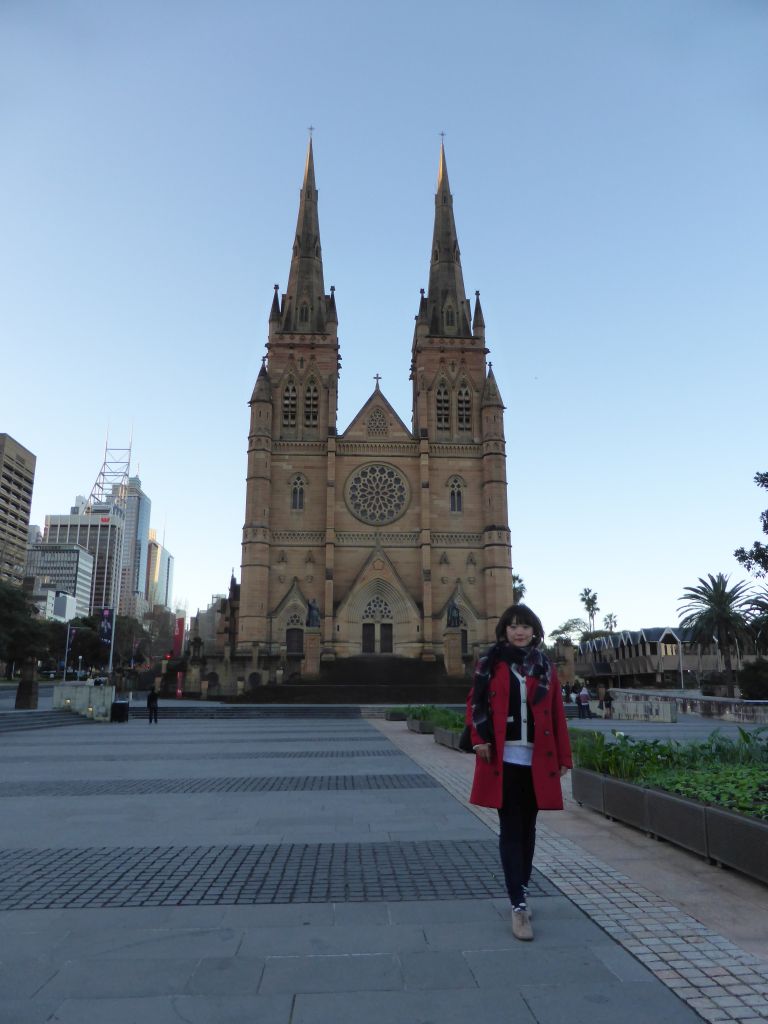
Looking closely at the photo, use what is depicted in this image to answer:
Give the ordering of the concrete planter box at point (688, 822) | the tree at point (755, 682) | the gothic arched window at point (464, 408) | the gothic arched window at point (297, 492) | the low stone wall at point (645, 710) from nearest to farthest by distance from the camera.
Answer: the concrete planter box at point (688, 822), the low stone wall at point (645, 710), the tree at point (755, 682), the gothic arched window at point (297, 492), the gothic arched window at point (464, 408)

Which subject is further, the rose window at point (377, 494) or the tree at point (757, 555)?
the rose window at point (377, 494)

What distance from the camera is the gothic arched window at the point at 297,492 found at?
50844mm

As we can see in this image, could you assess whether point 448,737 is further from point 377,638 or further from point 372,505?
point 372,505

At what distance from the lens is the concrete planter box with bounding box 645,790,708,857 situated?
5.88 m

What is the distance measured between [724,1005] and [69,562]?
176 metres

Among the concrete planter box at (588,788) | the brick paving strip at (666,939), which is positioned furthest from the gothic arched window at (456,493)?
the brick paving strip at (666,939)

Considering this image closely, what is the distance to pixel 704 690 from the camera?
47938 mm

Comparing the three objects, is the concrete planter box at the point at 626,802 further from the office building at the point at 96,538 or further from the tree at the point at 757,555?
the office building at the point at 96,538

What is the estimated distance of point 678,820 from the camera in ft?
20.4

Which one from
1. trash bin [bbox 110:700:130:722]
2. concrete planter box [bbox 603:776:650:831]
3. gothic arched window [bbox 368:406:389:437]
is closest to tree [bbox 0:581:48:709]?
trash bin [bbox 110:700:130:722]

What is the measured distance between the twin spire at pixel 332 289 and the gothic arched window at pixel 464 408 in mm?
4642

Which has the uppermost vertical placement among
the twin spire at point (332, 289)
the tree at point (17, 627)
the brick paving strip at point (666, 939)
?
the twin spire at point (332, 289)

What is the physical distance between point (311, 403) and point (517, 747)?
50.2 metres

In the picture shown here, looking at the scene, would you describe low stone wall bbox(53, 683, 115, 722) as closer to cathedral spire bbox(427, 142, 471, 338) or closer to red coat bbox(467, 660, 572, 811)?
red coat bbox(467, 660, 572, 811)
